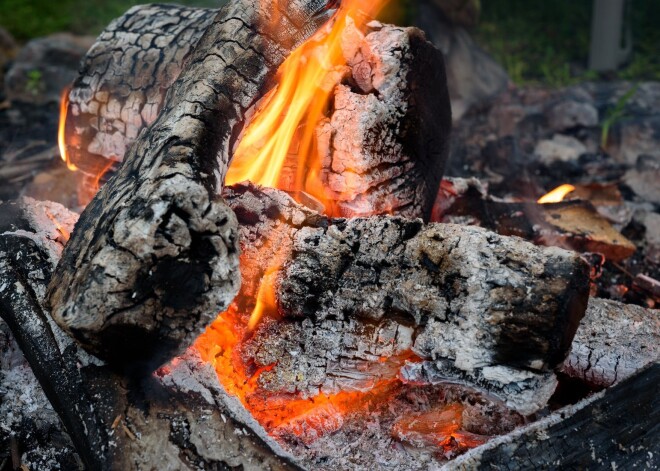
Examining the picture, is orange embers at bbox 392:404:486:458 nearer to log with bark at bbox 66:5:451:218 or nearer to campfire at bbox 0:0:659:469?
campfire at bbox 0:0:659:469

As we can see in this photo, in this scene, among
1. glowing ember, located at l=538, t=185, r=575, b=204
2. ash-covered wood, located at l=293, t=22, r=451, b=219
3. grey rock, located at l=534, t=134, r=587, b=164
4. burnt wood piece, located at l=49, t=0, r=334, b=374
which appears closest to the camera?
burnt wood piece, located at l=49, t=0, r=334, b=374

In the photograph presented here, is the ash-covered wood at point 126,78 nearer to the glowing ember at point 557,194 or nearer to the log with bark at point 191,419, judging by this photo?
the log with bark at point 191,419

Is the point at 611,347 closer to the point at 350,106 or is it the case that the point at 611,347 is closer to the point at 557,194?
the point at 350,106

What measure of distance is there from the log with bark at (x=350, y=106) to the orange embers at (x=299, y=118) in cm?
3

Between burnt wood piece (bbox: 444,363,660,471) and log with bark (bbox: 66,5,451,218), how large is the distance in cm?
101

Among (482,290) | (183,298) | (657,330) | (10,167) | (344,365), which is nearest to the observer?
(183,298)

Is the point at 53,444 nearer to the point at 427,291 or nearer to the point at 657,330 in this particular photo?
the point at 427,291

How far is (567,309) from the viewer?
155 cm

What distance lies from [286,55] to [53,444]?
4.91ft

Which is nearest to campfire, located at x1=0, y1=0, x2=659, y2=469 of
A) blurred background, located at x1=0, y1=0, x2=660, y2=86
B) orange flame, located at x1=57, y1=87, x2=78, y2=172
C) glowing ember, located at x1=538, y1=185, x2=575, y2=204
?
orange flame, located at x1=57, y1=87, x2=78, y2=172

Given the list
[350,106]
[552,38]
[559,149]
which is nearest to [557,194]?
[559,149]

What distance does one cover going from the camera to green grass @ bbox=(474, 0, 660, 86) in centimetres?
518

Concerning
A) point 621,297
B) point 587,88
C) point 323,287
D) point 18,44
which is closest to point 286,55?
point 323,287

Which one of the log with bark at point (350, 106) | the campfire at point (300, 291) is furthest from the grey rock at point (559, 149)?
the campfire at point (300, 291)
